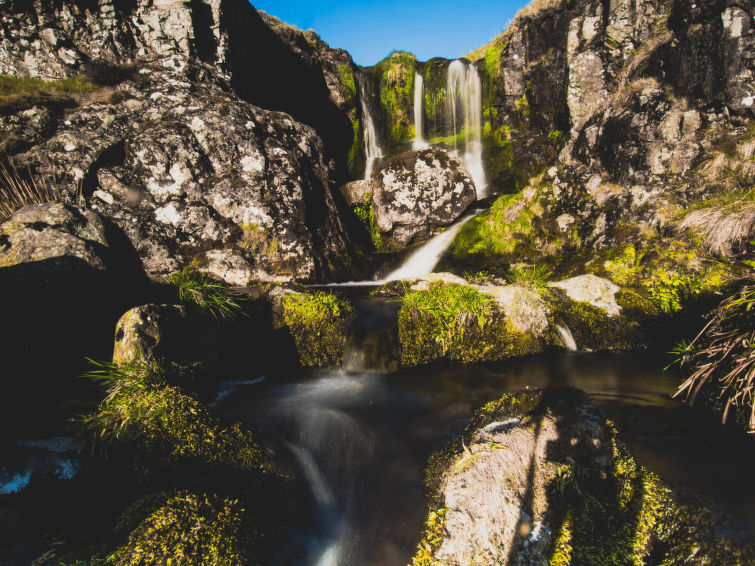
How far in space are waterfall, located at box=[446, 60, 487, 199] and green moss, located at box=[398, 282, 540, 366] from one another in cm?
1145

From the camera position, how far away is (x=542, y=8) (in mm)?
13672

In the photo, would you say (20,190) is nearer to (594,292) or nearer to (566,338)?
(566,338)

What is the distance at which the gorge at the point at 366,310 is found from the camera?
232 cm

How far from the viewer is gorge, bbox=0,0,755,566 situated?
2324mm

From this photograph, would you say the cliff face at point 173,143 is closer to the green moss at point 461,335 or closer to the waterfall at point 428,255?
the waterfall at point 428,255

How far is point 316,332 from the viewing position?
5.55m

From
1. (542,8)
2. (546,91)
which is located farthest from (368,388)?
(542,8)

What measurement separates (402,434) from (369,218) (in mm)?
8682

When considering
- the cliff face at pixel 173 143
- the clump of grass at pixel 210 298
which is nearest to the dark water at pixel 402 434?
the clump of grass at pixel 210 298

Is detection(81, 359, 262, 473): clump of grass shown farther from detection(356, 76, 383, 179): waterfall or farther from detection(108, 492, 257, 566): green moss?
detection(356, 76, 383, 179): waterfall

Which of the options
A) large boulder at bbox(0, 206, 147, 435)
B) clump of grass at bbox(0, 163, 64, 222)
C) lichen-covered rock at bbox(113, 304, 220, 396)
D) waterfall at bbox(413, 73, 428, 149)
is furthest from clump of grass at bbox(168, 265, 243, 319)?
waterfall at bbox(413, 73, 428, 149)

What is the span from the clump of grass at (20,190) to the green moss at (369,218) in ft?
24.7

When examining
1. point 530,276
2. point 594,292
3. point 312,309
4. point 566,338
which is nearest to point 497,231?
point 530,276

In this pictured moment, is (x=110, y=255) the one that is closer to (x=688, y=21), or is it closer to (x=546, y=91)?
(x=688, y=21)
